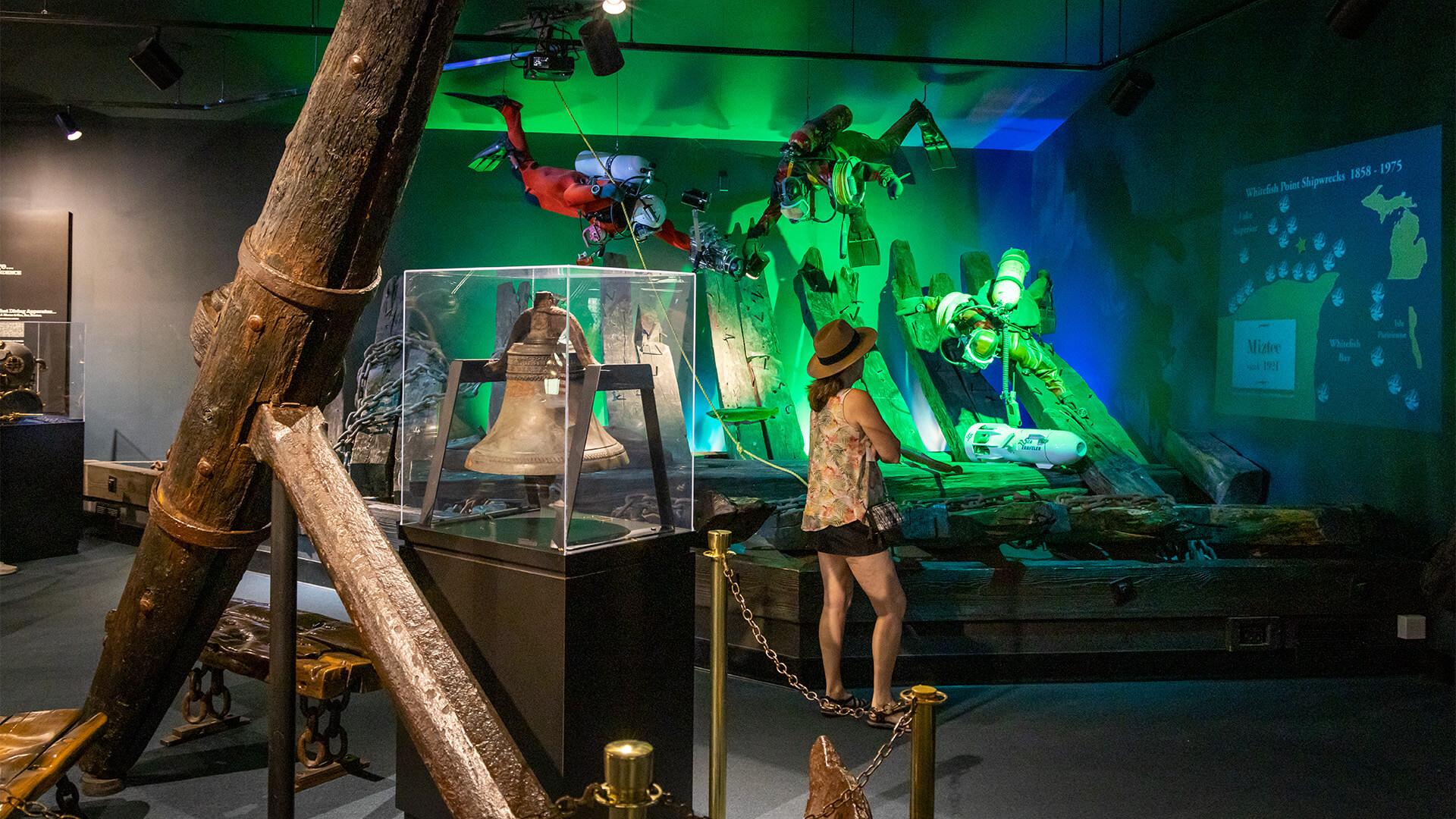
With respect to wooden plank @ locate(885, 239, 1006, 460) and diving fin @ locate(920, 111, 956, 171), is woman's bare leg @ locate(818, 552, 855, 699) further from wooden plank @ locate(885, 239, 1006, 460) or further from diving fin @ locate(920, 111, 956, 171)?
diving fin @ locate(920, 111, 956, 171)

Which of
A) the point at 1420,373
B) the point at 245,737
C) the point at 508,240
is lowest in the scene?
the point at 245,737

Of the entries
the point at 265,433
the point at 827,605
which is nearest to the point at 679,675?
the point at 265,433

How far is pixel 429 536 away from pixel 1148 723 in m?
3.07

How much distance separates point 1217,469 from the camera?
6.29m

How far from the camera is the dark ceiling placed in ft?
20.6

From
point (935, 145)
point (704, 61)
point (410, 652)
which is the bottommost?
point (410, 652)

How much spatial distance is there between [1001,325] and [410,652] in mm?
5795

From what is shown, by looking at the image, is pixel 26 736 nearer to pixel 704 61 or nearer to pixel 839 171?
pixel 839 171

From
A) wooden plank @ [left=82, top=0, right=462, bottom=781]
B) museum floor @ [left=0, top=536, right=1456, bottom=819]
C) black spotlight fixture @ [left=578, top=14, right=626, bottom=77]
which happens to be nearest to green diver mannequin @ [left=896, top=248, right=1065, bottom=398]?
black spotlight fixture @ [left=578, top=14, right=626, bottom=77]

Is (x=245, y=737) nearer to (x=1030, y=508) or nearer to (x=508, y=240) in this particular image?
(x=1030, y=508)

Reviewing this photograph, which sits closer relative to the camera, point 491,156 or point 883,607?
point 883,607

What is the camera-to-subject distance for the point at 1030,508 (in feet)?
15.7

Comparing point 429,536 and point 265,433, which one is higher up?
point 265,433

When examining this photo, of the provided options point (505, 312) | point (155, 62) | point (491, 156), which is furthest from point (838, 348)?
point (155, 62)
